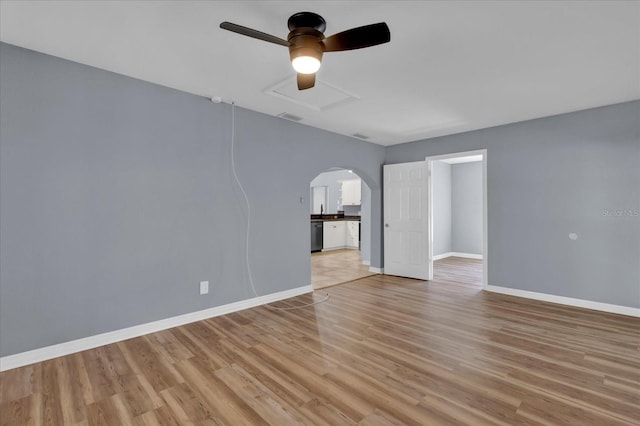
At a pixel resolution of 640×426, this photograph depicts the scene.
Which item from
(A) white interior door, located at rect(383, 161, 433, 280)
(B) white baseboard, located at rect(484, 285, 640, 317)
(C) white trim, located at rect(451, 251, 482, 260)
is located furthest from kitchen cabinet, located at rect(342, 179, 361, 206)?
(B) white baseboard, located at rect(484, 285, 640, 317)

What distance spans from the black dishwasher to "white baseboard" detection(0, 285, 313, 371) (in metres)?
4.52

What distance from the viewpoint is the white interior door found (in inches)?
213

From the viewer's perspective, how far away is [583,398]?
2010mm

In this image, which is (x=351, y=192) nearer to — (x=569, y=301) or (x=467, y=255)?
(x=467, y=255)

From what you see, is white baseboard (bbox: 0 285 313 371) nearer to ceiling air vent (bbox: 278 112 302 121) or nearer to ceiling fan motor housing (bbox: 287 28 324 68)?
ceiling air vent (bbox: 278 112 302 121)

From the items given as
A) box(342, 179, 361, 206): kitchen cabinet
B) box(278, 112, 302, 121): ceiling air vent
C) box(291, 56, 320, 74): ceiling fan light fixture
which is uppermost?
box(278, 112, 302, 121): ceiling air vent

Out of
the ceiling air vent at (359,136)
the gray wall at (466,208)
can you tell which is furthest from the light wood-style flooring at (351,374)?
the gray wall at (466,208)

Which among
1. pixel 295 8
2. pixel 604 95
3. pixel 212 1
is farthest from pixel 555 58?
pixel 212 1

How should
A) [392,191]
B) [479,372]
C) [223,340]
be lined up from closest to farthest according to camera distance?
[479,372]
[223,340]
[392,191]

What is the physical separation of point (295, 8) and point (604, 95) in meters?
3.82

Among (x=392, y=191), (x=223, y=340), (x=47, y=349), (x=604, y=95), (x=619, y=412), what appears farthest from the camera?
(x=392, y=191)

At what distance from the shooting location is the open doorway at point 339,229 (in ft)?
20.2

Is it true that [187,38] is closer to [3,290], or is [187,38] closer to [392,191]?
[3,290]

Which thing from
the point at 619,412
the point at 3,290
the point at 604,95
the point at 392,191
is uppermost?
the point at 604,95
